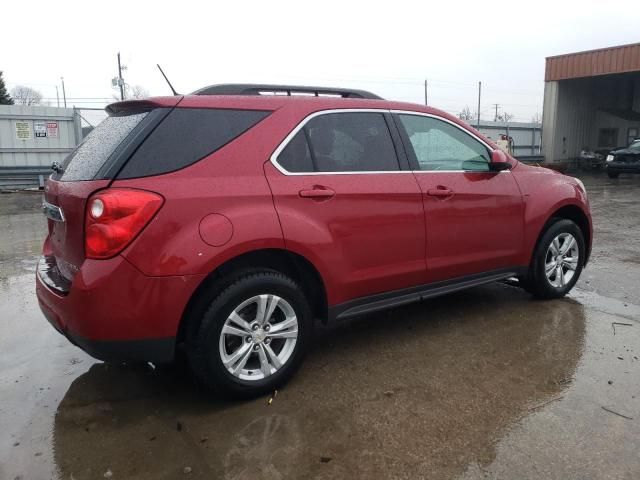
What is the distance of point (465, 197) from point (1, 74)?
125 feet

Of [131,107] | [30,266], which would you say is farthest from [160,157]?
[30,266]

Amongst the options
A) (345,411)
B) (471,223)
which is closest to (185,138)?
(345,411)

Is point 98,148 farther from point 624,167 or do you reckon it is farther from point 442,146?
point 624,167

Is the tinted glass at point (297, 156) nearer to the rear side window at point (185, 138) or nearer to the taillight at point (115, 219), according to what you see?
the rear side window at point (185, 138)

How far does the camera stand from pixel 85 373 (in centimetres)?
337

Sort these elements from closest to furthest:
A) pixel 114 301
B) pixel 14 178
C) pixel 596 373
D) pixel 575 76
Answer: pixel 114 301
pixel 596 373
pixel 14 178
pixel 575 76

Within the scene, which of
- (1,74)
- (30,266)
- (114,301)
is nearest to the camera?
(114,301)

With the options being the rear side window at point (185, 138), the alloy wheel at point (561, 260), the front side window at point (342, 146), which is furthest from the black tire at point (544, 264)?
the rear side window at point (185, 138)

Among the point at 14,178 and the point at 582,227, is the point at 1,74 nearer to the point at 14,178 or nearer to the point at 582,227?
the point at 14,178

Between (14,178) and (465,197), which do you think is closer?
(465,197)

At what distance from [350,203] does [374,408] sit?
121 cm

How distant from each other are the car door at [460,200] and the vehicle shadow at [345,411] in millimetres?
560

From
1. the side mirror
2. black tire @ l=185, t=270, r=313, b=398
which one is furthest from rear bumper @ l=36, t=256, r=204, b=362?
the side mirror

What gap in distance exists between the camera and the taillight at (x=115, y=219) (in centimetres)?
254
